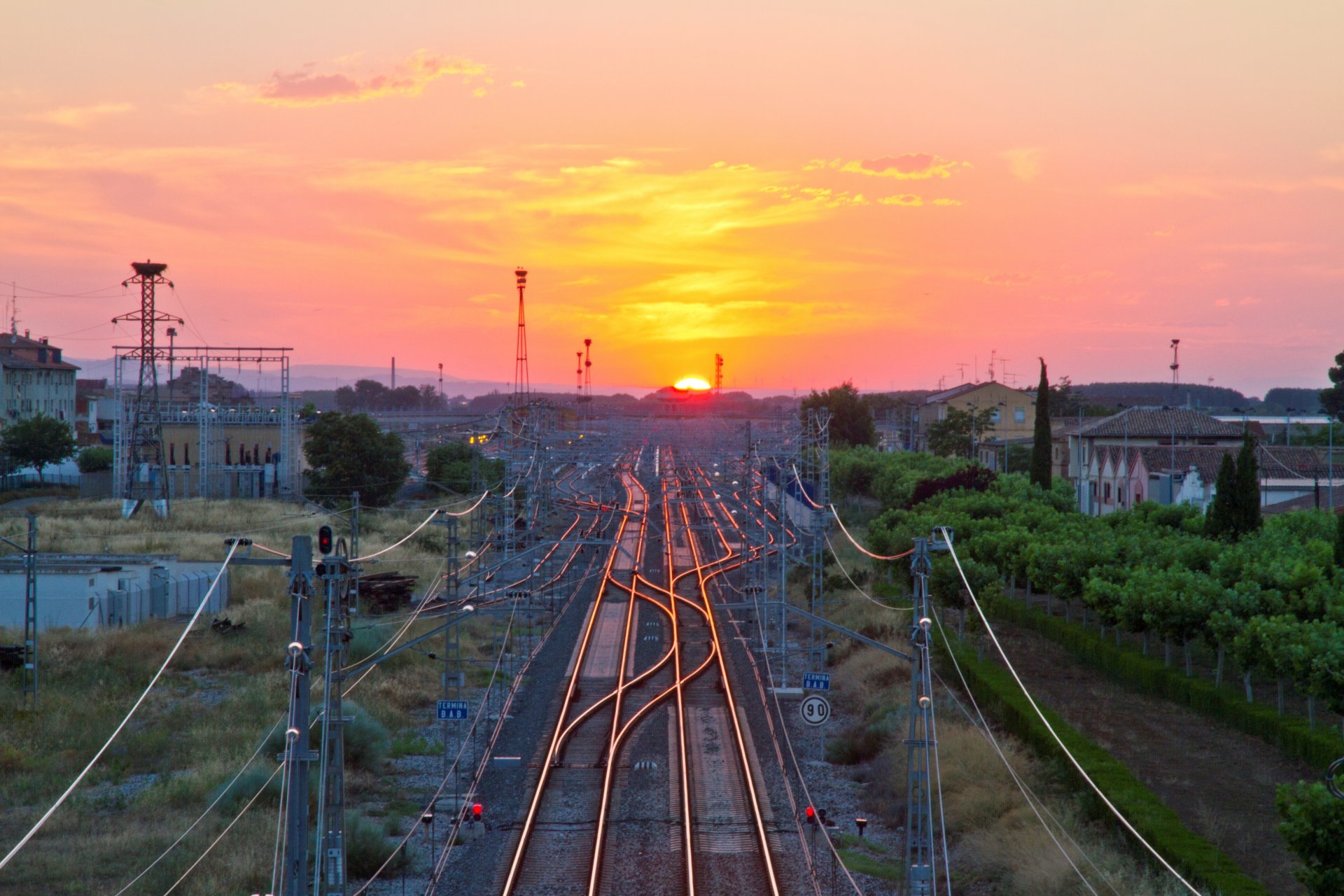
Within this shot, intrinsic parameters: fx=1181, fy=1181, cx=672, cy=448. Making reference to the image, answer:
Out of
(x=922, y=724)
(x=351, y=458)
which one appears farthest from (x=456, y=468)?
(x=922, y=724)

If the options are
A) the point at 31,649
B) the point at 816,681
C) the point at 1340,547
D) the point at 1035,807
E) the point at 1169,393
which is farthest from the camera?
the point at 1169,393

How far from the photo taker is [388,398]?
16788 centimetres

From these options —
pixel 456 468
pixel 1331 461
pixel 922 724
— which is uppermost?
pixel 1331 461

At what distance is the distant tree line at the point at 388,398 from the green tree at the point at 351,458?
106 m

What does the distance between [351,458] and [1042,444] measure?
29117 mm

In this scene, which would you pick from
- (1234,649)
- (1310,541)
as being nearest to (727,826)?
(1234,649)

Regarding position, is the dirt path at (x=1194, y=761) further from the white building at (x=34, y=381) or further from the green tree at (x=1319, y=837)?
the white building at (x=34, y=381)

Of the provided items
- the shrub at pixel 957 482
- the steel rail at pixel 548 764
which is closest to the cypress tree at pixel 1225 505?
the shrub at pixel 957 482

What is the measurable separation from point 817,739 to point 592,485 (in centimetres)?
4110

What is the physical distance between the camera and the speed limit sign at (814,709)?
639 inches

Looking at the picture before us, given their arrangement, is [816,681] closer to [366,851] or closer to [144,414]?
[366,851]

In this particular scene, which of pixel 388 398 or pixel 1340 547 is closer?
pixel 1340 547

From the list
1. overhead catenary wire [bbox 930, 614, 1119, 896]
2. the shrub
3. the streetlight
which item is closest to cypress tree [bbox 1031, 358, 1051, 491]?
the shrub

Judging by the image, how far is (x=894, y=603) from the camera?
29.7 meters
